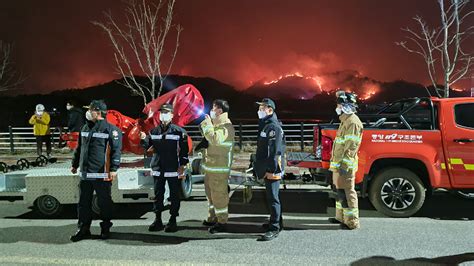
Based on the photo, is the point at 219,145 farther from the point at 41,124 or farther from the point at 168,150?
the point at 41,124

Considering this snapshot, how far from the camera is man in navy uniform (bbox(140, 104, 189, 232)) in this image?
584cm

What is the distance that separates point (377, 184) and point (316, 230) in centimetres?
132

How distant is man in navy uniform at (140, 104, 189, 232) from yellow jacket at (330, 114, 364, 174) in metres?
2.08

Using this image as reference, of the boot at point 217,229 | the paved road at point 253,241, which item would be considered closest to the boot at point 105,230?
the paved road at point 253,241

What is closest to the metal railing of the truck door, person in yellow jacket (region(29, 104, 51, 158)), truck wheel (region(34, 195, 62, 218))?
person in yellow jacket (region(29, 104, 51, 158))

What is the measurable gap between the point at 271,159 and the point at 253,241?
1.04 meters

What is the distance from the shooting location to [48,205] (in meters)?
6.58

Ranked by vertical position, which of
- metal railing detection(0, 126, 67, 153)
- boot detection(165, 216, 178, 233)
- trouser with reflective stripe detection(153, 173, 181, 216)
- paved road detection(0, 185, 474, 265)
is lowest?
paved road detection(0, 185, 474, 265)

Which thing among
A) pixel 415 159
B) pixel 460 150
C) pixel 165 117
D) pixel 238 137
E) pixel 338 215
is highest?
pixel 165 117

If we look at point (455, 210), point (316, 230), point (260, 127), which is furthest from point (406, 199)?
point (260, 127)

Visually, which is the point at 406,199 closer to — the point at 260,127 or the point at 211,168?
the point at 260,127

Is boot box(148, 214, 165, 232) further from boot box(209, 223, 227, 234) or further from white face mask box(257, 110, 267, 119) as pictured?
white face mask box(257, 110, 267, 119)

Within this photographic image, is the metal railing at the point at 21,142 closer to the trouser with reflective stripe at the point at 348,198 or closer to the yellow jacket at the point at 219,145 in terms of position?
the yellow jacket at the point at 219,145

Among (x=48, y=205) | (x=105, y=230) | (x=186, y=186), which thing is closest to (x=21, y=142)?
(x=48, y=205)
